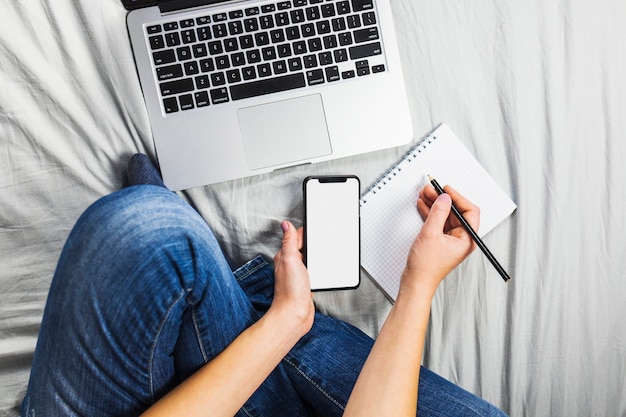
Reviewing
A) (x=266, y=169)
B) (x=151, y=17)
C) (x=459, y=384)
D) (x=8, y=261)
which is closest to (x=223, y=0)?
(x=151, y=17)

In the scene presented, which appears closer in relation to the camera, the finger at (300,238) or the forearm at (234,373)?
the forearm at (234,373)

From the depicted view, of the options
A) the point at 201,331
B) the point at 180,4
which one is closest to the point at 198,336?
the point at 201,331

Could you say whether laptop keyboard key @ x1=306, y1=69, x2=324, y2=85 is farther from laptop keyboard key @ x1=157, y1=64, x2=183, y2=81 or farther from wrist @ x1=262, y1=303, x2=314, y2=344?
wrist @ x1=262, y1=303, x2=314, y2=344

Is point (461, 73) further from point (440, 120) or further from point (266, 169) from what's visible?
point (266, 169)

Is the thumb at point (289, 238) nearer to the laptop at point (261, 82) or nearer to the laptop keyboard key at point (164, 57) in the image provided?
the laptop at point (261, 82)

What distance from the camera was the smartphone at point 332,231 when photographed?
2.42ft

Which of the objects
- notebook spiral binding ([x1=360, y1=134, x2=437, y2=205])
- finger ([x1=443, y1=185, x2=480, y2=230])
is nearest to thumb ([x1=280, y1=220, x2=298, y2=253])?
notebook spiral binding ([x1=360, y1=134, x2=437, y2=205])

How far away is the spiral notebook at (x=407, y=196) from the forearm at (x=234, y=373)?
155 mm

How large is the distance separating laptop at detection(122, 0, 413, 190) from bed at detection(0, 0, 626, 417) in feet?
0.12

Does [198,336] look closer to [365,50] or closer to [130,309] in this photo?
[130,309]

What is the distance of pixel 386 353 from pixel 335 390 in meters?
0.11

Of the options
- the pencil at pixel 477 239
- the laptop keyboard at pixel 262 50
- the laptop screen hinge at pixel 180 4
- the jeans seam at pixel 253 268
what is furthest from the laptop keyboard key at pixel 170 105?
the pencil at pixel 477 239

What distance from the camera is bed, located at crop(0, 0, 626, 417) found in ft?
2.31

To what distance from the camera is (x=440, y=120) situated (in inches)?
29.7
